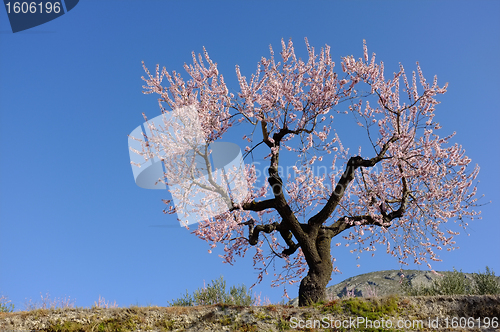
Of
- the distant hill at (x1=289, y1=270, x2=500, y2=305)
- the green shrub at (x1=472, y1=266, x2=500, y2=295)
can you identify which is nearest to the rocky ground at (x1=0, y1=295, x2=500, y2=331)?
the green shrub at (x1=472, y1=266, x2=500, y2=295)

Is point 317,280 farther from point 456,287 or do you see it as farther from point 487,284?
point 487,284

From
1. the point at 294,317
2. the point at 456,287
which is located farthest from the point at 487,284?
the point at 294,317

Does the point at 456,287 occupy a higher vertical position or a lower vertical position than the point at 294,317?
higher

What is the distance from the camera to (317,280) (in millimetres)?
10727

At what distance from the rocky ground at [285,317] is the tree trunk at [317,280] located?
2.89ft

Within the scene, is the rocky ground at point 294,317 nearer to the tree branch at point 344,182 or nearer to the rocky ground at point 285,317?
the rocky ground at point 285,317

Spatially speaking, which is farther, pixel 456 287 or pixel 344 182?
pixel 456 287

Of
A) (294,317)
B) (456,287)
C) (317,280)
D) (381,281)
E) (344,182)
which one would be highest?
(344,182)

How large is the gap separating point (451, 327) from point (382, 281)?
13.9 m

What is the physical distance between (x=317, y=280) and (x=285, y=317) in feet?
6.31

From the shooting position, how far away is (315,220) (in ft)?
37.8

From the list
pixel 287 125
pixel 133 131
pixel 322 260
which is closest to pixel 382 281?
pixel 322 260

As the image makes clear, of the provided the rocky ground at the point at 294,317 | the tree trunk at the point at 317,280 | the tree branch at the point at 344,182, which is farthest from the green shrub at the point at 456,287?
the tree branch at the point at 344,182

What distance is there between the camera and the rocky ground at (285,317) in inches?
353
